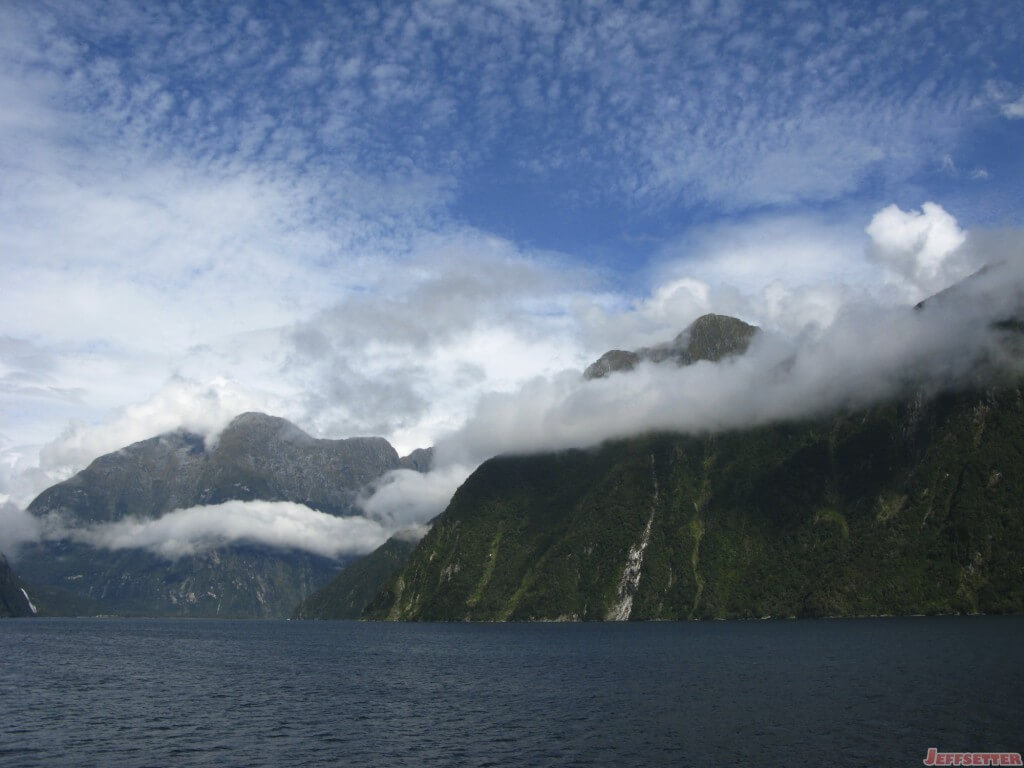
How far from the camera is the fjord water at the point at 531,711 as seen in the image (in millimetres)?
66938

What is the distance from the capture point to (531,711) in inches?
3661

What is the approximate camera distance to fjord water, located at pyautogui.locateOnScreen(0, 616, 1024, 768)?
66.9m

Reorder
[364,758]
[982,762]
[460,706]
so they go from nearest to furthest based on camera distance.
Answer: [982,762], [364,758], [460,706]

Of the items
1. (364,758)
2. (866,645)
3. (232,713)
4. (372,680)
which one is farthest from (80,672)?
(866,645)

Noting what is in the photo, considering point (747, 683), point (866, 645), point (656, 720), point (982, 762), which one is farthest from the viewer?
point (866, 645)

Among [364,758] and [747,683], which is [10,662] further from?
[747,683]

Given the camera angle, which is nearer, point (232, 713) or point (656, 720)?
point (656, 720)

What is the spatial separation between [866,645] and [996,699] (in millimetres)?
95219

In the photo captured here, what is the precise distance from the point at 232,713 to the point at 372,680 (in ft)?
141

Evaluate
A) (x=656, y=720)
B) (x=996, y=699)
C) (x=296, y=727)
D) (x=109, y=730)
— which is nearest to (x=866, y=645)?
(x=996, y=699)

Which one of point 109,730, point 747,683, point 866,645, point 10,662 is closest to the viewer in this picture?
point 109,730

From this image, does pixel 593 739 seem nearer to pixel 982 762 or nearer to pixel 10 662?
pixel 982 762

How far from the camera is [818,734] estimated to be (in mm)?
72500

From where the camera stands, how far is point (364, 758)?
67125mm
